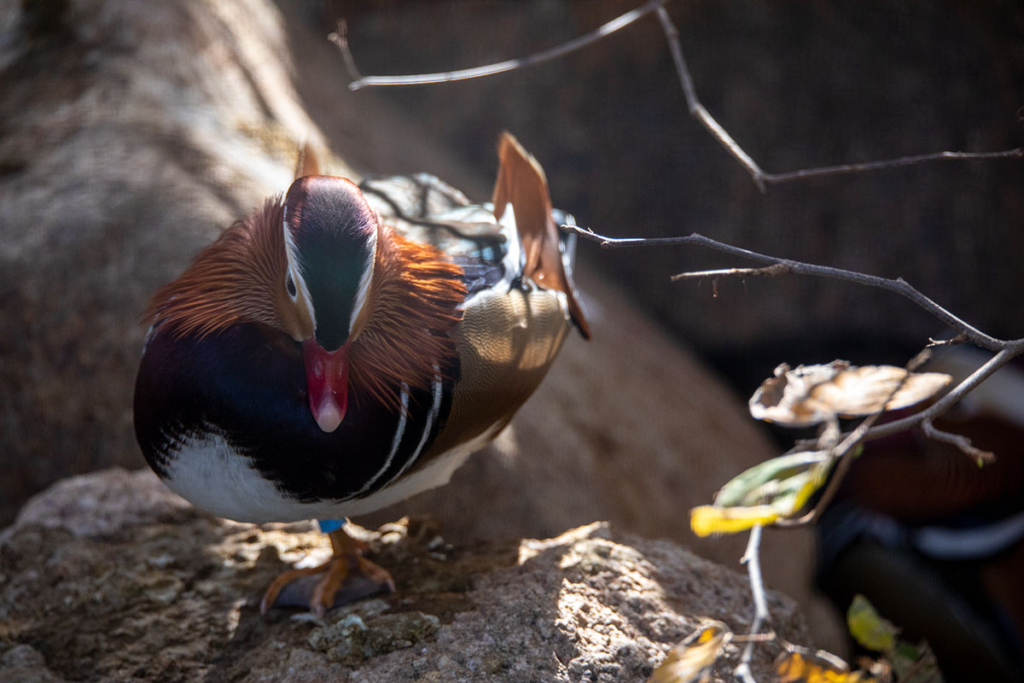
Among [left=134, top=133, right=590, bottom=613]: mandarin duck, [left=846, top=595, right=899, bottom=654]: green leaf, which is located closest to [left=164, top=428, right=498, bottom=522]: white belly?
[left=134, top=133, right=590, bottom=613]: mandarin duck

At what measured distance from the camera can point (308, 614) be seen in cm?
165

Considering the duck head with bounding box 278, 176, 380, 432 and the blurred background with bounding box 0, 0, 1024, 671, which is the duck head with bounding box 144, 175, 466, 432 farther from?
the blurred background with bounding box 0, 0, 1024, 671

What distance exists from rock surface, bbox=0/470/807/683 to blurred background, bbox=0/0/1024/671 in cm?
90

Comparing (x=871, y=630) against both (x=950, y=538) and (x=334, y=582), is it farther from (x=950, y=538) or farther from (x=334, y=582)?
(x=950, y=538)

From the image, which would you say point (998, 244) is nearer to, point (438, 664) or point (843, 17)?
point (843, 17)

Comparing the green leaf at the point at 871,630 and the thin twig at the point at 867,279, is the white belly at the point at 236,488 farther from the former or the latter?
the green leaf at the point at 871,630

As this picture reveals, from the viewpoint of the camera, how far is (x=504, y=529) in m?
2.29

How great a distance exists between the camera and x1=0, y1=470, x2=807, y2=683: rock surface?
4.82 ft

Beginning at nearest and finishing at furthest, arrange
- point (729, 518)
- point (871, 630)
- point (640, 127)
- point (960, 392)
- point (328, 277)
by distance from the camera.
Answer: point (729, 518) → point (960, 392) → point (328, 277) → point (871, 630) → point (640, 127)

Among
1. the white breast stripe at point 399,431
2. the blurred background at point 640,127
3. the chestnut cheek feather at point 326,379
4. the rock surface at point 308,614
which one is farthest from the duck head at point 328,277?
the blurred background at point 640,127

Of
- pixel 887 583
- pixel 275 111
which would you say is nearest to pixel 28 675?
pixel 275 111

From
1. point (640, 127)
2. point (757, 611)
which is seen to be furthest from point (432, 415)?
point (640, 127)

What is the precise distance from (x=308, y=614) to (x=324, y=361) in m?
0.68

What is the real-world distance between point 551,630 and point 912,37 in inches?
128
